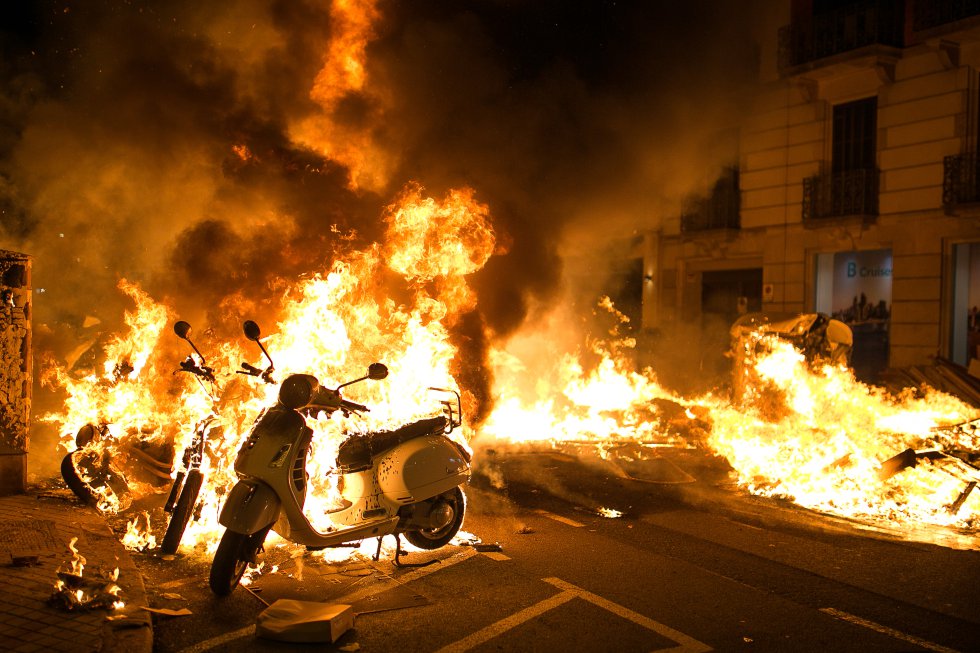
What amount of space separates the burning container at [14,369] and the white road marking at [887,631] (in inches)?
274

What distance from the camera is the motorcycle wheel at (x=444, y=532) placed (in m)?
5.76

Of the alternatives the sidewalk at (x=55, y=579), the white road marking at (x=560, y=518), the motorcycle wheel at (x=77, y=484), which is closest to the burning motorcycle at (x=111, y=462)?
the motorcycle wheel at (x=77, y=484)

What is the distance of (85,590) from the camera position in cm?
455

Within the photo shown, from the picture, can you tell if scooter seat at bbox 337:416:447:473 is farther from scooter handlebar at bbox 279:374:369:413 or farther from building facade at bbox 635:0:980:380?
building facade at bbox 635:0:980:380

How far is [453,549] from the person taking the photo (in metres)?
5.89

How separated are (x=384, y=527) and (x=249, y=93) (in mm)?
6022

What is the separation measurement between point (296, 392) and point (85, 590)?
1.70 meters

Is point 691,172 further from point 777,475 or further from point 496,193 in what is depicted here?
point 777,475

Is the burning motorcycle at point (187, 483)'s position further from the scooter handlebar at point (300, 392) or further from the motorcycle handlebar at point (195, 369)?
the scooter handlebar at point (300, 392)

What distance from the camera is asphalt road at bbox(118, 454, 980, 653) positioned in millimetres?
4246

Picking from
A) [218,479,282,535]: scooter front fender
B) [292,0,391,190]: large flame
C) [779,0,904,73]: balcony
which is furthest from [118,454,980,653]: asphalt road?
[779,0,904,73]: balcony

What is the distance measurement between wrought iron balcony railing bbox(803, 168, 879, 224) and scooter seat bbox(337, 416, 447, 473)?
48.2ft

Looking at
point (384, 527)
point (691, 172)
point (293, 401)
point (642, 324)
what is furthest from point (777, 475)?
point (642, 324)

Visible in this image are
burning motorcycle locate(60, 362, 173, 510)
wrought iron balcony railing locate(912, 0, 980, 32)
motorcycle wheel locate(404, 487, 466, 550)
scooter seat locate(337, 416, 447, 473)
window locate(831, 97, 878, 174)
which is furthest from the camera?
window locate(831, 97, 878, 174)
